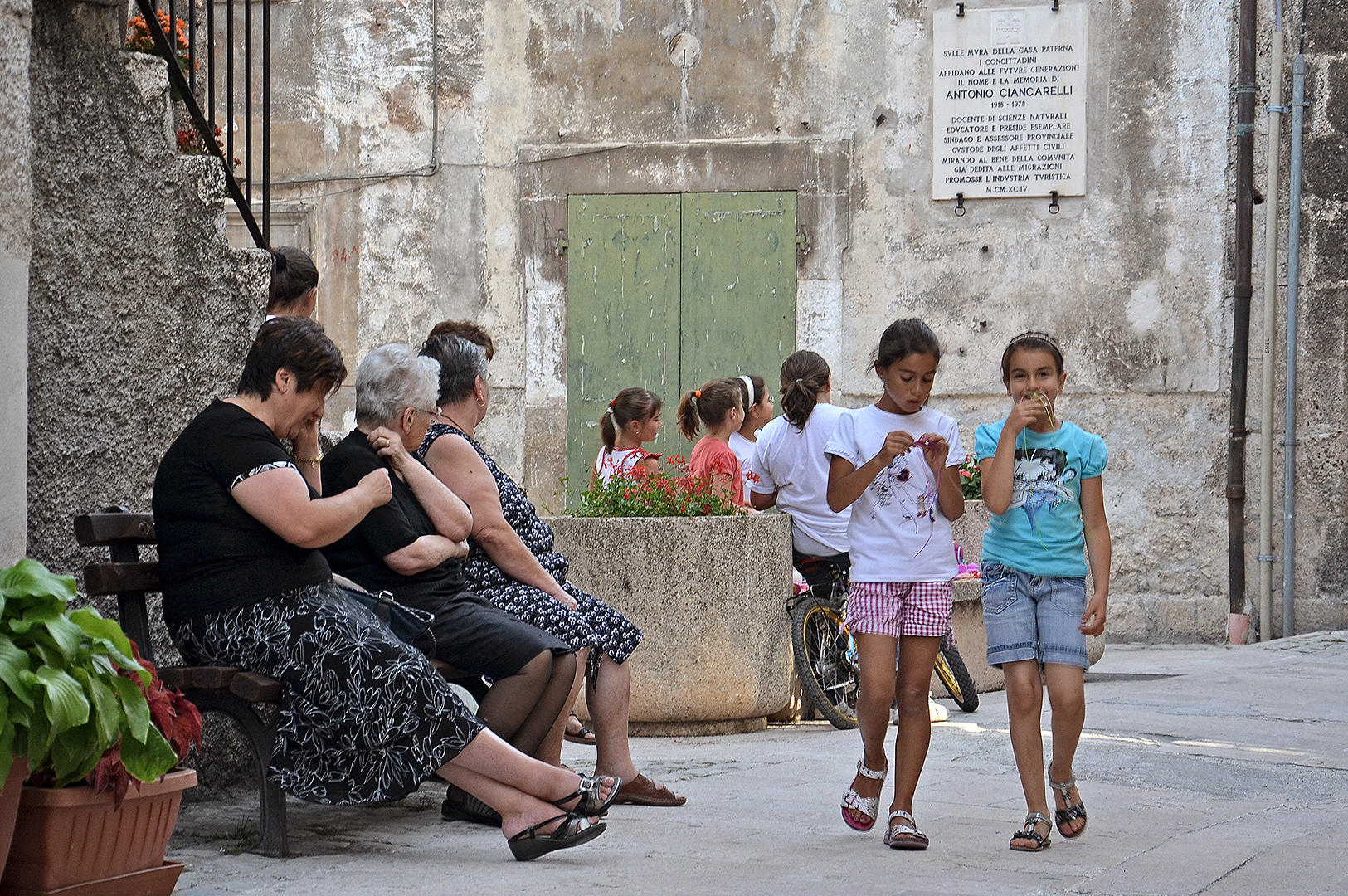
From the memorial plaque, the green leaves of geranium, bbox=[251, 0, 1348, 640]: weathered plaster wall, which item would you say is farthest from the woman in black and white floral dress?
the memorial plaque

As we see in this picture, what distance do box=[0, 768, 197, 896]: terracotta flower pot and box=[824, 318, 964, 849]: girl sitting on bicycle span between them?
1.95 metres

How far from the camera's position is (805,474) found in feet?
23.5

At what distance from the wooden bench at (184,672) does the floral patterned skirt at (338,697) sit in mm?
47

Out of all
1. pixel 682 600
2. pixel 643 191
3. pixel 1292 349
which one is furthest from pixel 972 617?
pixel 643 191

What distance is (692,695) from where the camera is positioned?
21.4 feet

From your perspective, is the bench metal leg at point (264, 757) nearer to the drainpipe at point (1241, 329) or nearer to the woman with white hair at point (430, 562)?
the woman with white hair at point (430, 562)

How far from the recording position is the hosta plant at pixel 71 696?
3.06 m

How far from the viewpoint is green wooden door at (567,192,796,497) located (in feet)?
36.7

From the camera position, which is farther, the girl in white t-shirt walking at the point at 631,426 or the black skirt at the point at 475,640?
the girl in white t-shirt walking at the point at 631,426

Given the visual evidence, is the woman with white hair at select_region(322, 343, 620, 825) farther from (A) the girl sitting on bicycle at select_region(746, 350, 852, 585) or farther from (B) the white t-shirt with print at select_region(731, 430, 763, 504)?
(B) the white t-shirt with print at select_region(731, 430, 763, 504)

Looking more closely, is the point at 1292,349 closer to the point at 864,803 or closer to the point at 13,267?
the point at 864,803

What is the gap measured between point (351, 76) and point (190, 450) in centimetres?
828

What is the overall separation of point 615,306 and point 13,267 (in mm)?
7381

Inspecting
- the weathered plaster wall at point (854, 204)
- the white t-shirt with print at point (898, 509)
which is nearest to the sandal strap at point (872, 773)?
the white t-shirt with print at point (898, 509)
